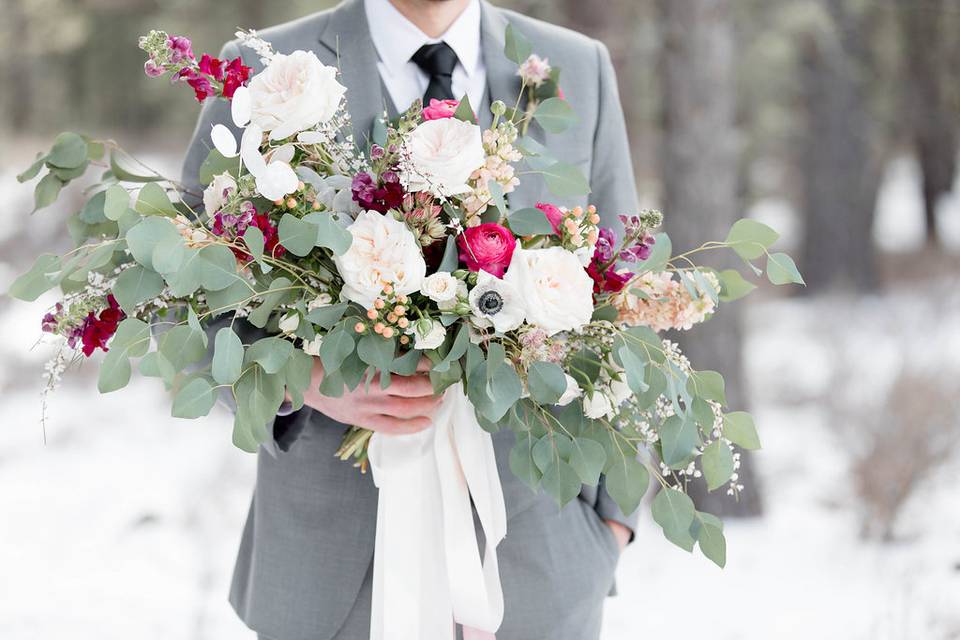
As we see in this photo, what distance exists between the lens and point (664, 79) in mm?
4098

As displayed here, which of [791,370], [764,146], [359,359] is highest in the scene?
[359,359]

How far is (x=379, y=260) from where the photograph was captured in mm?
1274

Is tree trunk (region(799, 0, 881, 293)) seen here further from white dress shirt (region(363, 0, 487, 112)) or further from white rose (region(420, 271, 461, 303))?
white rose (region(420, 271, 461, 303))

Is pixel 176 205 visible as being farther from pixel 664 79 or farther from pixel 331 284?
pixel 664 79

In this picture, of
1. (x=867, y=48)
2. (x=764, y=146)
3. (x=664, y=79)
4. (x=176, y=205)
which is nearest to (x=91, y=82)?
(x=764, y=146)

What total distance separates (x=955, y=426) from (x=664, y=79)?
6.58ft

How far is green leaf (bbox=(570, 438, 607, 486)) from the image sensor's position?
1.37 metres

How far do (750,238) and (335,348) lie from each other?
2.03ft

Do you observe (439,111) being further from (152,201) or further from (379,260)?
(152,201)

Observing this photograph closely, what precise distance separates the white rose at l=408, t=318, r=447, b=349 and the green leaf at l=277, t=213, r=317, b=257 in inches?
7.0

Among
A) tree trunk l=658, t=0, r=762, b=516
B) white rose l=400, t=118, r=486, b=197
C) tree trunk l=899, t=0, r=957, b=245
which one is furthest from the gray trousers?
tree trunk l=899, t=0, r=957, b=245

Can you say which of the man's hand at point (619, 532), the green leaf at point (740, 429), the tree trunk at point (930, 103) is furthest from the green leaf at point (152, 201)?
the tree trunk at point (930, 103)

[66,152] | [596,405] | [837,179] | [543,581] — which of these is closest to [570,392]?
[596,405]

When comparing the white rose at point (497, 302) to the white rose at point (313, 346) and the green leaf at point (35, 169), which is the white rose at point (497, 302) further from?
the green leaf at point (35, 169)
